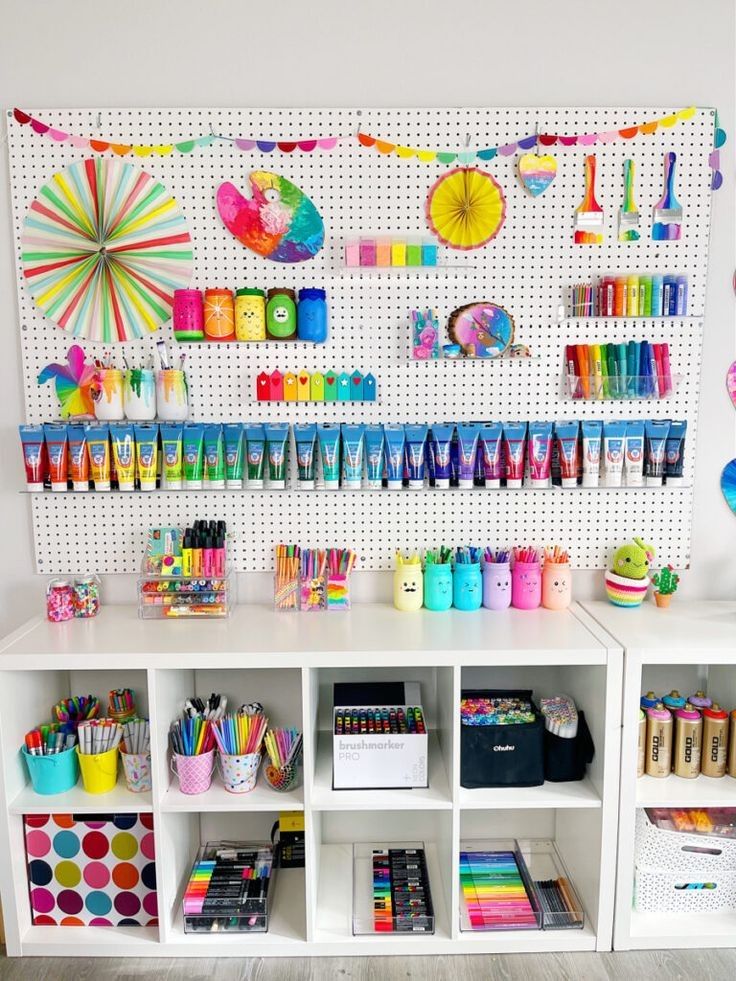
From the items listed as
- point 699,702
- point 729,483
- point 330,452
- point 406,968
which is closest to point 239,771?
point 406,968

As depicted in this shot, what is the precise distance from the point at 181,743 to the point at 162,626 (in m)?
0.32

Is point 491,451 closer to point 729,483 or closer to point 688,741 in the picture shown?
point 729,483

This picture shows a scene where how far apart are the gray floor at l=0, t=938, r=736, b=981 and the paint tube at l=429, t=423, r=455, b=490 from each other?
4.20 ft

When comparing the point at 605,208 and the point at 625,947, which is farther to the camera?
the point at 605,208

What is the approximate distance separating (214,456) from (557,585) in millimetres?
1074

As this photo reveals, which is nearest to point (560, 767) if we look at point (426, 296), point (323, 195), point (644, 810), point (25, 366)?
point (644, 810)

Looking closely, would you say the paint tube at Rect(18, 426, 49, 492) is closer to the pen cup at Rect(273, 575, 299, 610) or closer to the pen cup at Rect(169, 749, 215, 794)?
the pen cup at Rect(273, 575, 299, 610)

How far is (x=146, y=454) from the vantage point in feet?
7.41

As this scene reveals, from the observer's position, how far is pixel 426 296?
2.28 meters

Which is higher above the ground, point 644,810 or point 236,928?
point 644,810

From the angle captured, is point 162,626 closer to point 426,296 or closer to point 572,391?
point 426,296

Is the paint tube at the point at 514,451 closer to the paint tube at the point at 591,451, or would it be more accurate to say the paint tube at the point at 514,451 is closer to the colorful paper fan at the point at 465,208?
the paint tube at the point at 591,451

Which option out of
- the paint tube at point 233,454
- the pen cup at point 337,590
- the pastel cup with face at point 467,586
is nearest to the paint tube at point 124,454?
the paint tube at point 233,454

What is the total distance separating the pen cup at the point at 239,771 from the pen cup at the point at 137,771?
199mm
